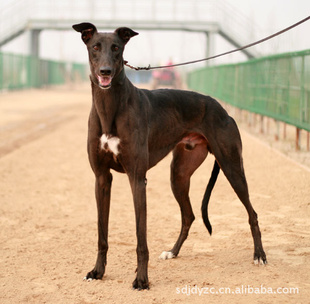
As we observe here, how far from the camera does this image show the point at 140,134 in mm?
4332

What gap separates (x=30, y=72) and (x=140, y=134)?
40.5 meters

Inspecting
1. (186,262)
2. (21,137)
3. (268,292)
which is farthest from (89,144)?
(21,137)

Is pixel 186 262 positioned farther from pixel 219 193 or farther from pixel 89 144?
pixel 219 193

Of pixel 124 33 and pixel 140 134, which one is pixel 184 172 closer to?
pixel 140 134

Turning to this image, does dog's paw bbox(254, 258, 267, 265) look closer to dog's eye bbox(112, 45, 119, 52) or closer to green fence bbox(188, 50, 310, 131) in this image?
dog's eye bbox(112, 45, 119, 52)

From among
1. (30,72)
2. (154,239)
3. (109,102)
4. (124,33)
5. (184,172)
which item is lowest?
(154,239)

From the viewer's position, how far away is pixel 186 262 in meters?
4.89

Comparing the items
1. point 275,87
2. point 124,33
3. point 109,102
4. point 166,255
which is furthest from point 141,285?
point 275,87

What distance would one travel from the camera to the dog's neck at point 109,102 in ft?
14.0

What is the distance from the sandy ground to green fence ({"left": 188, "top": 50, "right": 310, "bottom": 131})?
156 centimetres

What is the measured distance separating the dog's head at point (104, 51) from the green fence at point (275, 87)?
21.4 ft

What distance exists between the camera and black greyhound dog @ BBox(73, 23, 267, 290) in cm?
425

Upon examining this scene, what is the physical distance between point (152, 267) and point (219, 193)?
121 inches

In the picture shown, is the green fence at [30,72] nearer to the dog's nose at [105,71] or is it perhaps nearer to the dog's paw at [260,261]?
the dog's paw at [260,261]
